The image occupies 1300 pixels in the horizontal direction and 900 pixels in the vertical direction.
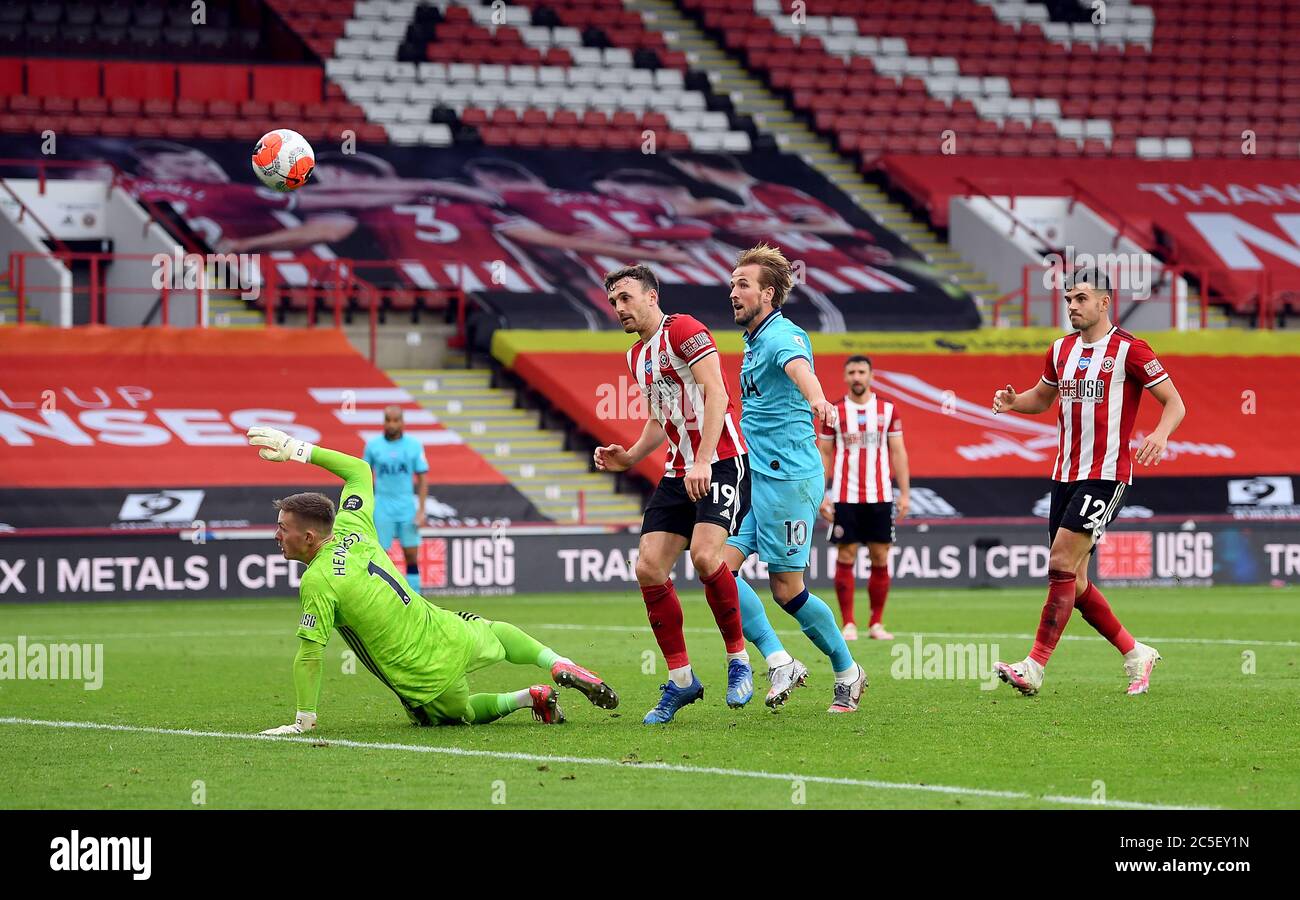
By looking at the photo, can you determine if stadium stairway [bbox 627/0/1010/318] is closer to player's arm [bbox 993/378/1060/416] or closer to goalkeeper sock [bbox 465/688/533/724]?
player's arm [bbox 993/378/1060/416]

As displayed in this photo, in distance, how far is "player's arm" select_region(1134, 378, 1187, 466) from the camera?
9.24 m

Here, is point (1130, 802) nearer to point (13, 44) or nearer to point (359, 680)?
point (359, 680)

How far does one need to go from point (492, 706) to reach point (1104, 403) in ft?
11.9

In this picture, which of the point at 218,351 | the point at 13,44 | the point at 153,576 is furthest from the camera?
the point at 13,44

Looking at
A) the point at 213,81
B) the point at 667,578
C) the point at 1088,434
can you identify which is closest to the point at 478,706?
the point at 667,578

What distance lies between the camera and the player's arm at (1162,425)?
9.24 metres

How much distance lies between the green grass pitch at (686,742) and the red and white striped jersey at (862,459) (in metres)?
1.67

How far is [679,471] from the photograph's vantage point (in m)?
8.85

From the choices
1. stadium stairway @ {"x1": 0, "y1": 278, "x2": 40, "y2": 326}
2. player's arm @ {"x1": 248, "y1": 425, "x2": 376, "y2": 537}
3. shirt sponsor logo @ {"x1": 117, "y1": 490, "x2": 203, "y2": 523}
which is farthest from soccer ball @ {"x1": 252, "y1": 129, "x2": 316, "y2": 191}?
stadium stairway @ {"x1": 0, "y1": 278, "x2": 40, "y2": 326}

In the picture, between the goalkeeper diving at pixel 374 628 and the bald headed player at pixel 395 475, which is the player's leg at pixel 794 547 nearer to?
the goalkeeper diving at pixel 374 628

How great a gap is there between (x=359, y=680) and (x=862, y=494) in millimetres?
5141
